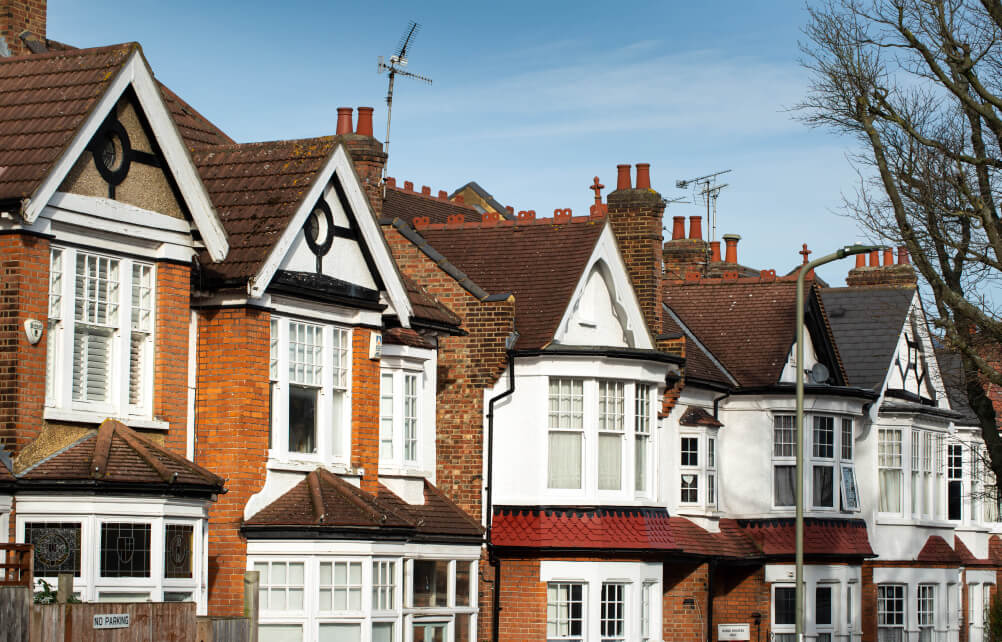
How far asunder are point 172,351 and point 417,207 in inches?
586

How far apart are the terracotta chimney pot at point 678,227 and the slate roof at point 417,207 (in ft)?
20.0

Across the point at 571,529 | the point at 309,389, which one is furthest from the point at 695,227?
the point at 309,389

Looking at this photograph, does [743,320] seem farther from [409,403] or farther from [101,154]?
[101,154]

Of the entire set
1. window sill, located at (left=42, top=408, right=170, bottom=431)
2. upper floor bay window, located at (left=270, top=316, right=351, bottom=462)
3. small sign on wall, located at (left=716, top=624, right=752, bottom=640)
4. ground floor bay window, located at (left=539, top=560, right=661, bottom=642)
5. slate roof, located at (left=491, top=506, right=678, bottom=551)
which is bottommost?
small sign on wall, located at (left=716, top=624, right=752, bottom=640)

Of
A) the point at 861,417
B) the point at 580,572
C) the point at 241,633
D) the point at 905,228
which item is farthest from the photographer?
the point at 861,417

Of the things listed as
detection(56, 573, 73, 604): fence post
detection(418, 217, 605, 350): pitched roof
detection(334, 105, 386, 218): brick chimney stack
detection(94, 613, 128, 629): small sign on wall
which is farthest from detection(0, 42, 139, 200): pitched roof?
detection(418, 217, 605, 350): pitched roof

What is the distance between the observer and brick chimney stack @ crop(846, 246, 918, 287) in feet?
151

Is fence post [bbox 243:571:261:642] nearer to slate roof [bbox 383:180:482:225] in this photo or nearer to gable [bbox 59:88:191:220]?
gable [bbox 59:88:191:220]

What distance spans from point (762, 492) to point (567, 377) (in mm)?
7006

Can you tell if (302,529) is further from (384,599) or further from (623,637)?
(623,637)

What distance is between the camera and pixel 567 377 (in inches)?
1147

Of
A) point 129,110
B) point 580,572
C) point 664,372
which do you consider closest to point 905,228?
point 664,372

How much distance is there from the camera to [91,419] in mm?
19641

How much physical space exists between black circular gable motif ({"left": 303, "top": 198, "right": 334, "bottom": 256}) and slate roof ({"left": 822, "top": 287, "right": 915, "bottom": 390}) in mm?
18033
